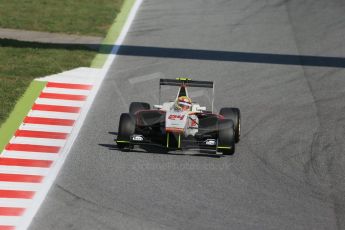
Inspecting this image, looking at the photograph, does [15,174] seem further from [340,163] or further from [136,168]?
[340,163]

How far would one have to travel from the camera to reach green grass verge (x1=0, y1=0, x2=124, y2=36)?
31984 millimetres

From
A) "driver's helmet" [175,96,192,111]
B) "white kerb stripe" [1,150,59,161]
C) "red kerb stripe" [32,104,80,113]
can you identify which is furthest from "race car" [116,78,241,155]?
"red kerb stripe" [32,104,80,113]

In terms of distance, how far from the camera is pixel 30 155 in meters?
20.7

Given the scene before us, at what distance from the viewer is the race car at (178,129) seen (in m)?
19.9

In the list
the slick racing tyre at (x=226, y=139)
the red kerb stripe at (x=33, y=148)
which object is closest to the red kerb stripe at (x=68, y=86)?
the red kerb stripe at (x=33, y=148)

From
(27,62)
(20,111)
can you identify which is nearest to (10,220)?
(20,111)

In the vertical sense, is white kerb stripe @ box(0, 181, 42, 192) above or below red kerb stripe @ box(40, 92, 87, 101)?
below

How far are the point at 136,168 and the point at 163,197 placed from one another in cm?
159

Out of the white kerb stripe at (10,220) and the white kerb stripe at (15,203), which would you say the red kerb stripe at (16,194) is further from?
the white kerb stripe at (10,220)

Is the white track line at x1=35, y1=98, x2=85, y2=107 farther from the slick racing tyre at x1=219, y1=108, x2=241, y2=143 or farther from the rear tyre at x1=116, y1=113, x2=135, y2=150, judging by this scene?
the slick racing tyre at x1=219, y1=108, x2=241, y2=143

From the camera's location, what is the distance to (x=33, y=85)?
84.3 ft

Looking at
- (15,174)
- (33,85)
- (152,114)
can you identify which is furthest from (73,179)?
(33,85)

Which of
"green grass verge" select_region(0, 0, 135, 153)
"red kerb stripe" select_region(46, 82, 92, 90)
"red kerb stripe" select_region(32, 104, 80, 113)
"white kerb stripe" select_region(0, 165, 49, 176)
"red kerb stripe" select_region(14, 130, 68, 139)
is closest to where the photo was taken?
"white kerb stripe" select_region(0, 165, 49, 176)

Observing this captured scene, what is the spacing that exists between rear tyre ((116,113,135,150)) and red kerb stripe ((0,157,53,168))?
1711 millimetres
